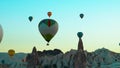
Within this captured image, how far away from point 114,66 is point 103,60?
65.3 feet

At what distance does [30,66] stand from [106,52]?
82.8 m

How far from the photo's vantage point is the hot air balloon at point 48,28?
5684 centimetres

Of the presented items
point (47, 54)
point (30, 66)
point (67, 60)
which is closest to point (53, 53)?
point (47, 54)

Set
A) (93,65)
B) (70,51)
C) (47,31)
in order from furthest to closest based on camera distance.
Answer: (70,51), (93,65), (47,31)

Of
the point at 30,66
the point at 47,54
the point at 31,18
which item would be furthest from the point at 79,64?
the point at 47,54

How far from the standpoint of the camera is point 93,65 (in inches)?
6462

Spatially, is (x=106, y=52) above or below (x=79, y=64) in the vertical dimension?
above

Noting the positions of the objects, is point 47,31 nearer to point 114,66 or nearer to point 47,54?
point 114,66

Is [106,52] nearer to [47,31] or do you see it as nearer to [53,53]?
[53,53]

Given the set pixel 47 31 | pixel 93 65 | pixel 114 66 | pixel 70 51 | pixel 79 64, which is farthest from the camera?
pixel 70 51

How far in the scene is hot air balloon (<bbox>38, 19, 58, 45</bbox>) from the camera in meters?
56.8

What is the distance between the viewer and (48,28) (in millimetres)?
57344

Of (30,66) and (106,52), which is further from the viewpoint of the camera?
(106,52)

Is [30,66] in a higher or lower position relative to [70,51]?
lower
